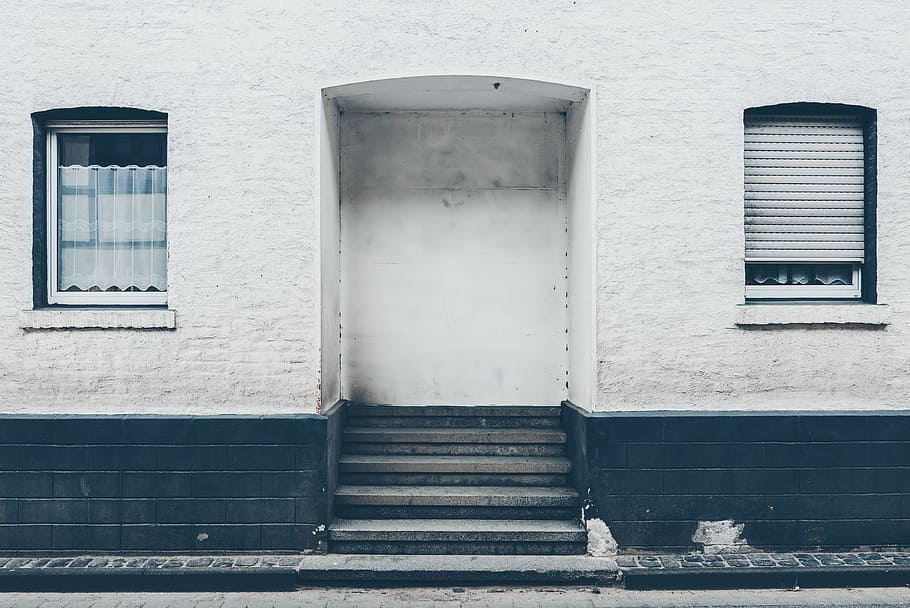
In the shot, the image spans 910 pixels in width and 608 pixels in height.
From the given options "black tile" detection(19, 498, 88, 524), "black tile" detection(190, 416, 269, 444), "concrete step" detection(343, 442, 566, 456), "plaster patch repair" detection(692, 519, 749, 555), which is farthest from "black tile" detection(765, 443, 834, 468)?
"black tile" detection(19, 498, 88, 524)

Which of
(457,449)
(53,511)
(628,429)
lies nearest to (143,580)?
(53,511)

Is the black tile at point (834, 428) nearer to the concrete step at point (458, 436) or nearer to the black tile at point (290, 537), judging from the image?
the concrete step at point (458, 436)

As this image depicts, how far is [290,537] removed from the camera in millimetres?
6426

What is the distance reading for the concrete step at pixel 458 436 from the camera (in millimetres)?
7273

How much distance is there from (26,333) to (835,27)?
6.98 metres

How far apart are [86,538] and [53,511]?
34 cm

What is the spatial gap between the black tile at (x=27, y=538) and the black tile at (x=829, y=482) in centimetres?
596

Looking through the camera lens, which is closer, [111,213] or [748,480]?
[748,480]

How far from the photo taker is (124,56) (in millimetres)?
6535

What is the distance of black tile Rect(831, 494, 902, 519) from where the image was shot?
648 centimetres

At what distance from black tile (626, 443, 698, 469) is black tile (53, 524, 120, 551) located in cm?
410

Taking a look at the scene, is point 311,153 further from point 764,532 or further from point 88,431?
point 764,532

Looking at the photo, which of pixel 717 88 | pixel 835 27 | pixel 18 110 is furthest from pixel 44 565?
pixel 835 27

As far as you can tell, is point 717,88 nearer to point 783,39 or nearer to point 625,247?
point 783,39
